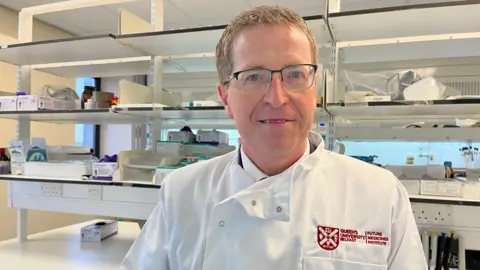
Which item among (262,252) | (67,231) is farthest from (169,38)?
(67,231)

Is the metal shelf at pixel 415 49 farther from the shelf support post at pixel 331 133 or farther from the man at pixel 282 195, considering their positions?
the man at pixel 282 195

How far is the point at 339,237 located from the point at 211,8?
2.67 m

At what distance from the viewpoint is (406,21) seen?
1302 mm

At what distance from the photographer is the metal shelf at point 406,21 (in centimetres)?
117

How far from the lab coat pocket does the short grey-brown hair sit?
0.45m

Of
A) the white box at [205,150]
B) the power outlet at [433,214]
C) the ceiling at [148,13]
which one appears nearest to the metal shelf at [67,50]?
the white box at [205,150]

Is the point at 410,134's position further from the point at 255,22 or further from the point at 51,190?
the point at 51,190

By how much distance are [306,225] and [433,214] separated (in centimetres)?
89

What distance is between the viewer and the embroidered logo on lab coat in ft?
2.47

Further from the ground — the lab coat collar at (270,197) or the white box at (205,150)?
the white box at (205,150)

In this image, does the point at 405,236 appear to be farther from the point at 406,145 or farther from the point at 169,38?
the point at 406,145

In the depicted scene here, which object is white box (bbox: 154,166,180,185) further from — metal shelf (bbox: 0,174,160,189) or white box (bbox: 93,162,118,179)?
white box (bbox: 93,162,118,179)

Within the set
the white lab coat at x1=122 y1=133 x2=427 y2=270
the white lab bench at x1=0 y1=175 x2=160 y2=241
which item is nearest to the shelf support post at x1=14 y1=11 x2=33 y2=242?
the white lab bench at x1=0 y1=175 x2=160 y2=241

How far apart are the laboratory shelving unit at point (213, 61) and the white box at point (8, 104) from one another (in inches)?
1.8
